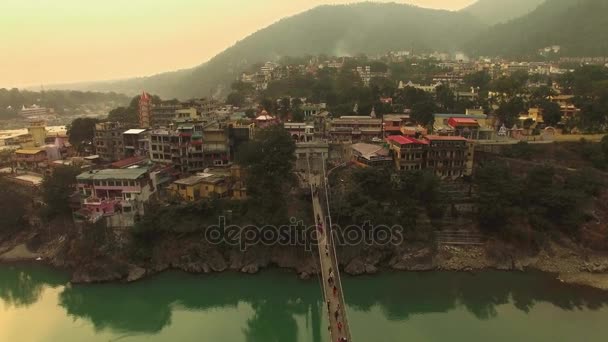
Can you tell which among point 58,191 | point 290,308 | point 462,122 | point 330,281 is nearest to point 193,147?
point 58,191

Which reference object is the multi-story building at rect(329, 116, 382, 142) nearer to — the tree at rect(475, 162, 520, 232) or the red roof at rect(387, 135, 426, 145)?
the red roof at rect(387, 135, 426, 145)

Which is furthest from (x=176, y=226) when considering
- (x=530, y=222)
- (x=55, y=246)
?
(x=530, y=222)

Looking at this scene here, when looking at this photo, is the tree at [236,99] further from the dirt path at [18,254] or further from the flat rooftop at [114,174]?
the dirt path at [18,254]

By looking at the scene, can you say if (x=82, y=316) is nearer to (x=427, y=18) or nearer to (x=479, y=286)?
(x=479, y=286)

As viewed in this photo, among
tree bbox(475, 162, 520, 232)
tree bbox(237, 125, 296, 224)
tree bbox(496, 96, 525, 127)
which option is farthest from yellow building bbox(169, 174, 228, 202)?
tree bbox(496, 96, 525, 127)

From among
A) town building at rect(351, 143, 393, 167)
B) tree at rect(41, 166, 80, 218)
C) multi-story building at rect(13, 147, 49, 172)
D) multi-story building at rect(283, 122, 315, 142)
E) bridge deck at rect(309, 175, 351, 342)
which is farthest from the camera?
multi-story building at rect(13, 147, 49, 172)

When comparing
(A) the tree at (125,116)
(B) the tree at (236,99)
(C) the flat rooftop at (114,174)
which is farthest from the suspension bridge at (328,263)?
(B) the tree at (236,99)
